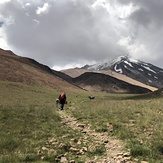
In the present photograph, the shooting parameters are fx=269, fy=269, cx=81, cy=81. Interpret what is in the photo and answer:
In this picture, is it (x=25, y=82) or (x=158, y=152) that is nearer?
(x=158, y=152)

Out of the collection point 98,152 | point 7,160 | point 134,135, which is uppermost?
point 134,135

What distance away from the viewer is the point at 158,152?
35.6ft

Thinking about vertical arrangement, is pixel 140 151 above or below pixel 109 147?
above

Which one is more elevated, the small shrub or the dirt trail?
the small shrub

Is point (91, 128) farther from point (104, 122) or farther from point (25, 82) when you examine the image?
point (25, 82)

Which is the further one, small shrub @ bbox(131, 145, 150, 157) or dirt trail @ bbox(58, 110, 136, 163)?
small shrub @ bbox(131, 145, 150, 157)

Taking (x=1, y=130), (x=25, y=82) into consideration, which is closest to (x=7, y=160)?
(x=1, y=130)

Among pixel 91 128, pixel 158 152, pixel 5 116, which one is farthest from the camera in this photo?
pixel 5 116

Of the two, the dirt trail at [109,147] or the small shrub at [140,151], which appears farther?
the small shrub at [140,151]

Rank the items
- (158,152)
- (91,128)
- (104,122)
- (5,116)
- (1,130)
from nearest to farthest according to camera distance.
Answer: (158,152) → (1,130) → (91,128) → (104,122) → (5,116)

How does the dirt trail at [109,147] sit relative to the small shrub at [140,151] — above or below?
below

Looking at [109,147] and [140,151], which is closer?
[140,151]

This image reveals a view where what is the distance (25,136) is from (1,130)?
1.90 metres

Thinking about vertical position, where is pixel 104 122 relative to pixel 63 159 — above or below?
above
